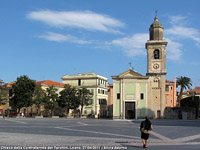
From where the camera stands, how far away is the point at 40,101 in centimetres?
6969

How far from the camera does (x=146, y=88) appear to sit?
66.7m

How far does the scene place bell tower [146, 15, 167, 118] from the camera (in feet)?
220

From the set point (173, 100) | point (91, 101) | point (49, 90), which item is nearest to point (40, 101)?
point (49, 90)

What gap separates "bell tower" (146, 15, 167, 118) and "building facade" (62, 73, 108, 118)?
22721 mm

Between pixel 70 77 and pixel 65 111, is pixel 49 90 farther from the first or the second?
pixel 70 77

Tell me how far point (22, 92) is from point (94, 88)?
25.5m

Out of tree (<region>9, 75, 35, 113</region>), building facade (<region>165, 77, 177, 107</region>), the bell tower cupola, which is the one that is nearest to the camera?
the bell tower cupola

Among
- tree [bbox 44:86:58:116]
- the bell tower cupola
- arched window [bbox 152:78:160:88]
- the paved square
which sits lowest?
the paved square

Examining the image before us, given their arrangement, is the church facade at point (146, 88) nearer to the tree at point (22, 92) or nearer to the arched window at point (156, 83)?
the arched window at point (156, 83)

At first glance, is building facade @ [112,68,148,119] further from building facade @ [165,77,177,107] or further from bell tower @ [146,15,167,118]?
Result: building facade @ [165,77,177,107]

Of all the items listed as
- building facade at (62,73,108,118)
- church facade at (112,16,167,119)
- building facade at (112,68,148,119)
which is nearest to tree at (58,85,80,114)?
church facade at (112,16,167,119)

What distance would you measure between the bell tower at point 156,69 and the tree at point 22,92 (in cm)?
2651

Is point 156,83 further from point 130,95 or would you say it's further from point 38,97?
point 38,97

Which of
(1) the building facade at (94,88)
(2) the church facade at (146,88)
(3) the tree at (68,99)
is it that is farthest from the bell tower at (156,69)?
(1) the building facade at (94,88)
